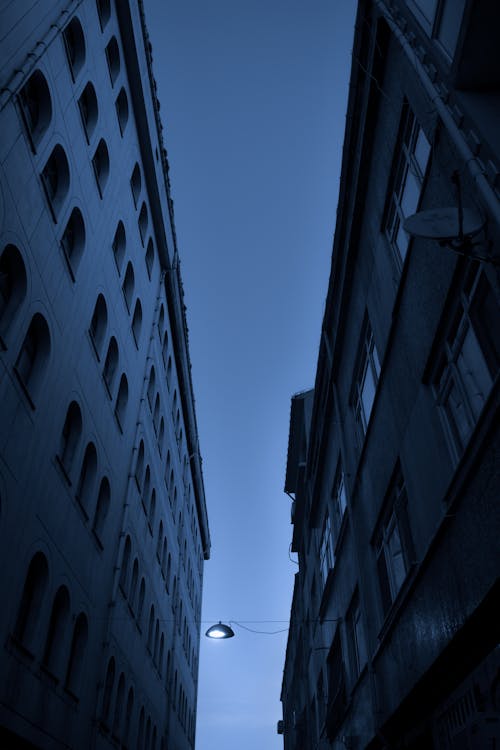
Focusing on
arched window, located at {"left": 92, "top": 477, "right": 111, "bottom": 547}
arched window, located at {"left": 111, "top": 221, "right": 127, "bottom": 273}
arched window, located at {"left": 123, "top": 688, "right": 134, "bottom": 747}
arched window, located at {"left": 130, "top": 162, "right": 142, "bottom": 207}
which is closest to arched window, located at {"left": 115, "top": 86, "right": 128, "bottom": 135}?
arched window, located at {"left": 130, "top": 162, "right": 142, "bottom": 207}

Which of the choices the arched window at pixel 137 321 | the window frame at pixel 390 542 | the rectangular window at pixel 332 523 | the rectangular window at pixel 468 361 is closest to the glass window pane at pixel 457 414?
the rectangular window at pixel 468 361

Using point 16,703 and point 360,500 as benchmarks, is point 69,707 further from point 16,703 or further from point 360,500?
point 360,500

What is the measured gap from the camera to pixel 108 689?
60.7ft

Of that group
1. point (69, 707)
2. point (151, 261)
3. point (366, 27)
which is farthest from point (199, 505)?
point (366, 27)

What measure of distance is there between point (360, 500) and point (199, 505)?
110 ft

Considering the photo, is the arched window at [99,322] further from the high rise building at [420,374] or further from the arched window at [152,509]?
the arched window at [152,509]

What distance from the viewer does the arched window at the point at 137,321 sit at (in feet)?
75.8

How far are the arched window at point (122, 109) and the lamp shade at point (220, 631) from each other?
59.6ft

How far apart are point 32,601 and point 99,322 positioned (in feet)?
27.6

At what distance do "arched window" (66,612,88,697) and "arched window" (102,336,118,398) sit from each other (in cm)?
659

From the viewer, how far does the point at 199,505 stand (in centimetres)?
4638

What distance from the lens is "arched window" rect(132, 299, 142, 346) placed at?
910 inches

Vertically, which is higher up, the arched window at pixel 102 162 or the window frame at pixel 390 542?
the arched window at pixel 102 162

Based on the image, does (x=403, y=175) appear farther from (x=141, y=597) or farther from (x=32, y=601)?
(x=141, y=597)
